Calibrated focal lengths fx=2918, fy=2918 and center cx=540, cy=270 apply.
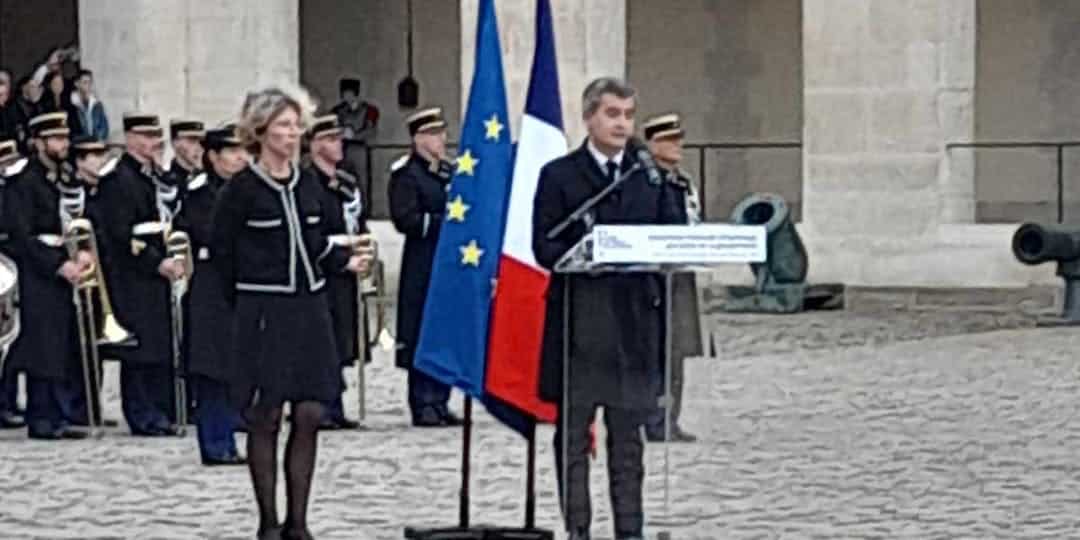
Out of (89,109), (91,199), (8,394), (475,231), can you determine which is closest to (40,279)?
(91,199)

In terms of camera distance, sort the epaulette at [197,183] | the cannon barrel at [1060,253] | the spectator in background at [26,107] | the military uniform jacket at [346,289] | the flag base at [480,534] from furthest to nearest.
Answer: the spectator in background at [26,107], the cannon barrel at [1060,253], the epaulette at [197,183], the military uniform jacket at [346,289], the flag base at [480,534]

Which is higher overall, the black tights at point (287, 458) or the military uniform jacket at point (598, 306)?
the military uniform jacket at point (598, 306)

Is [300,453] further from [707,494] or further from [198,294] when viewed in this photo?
[198,294]

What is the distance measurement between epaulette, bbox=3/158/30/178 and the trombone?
15.7 inches

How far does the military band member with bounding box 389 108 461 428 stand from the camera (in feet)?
53.3

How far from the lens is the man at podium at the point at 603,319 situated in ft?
35.1

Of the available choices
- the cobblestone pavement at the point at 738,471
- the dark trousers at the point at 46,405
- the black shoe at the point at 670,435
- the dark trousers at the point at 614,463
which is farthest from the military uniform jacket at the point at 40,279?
the dark trousers at the point at 614,463

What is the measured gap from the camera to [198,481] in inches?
542

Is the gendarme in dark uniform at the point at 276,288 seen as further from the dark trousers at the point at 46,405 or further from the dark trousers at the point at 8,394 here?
the dark trousers at the point at 8,394

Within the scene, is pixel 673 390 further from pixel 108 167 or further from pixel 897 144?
pixel 897 144

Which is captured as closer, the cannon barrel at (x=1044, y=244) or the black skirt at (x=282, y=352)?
the black skirt at (x=282, y=352)

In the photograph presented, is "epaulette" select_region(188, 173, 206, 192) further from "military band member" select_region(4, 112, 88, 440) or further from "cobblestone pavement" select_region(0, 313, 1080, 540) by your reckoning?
"cobblestone pavement" select_region(0, 313, 1080, 540)

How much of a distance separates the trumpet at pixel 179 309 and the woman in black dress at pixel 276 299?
458 centimetres

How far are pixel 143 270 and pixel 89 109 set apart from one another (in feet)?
35.9
